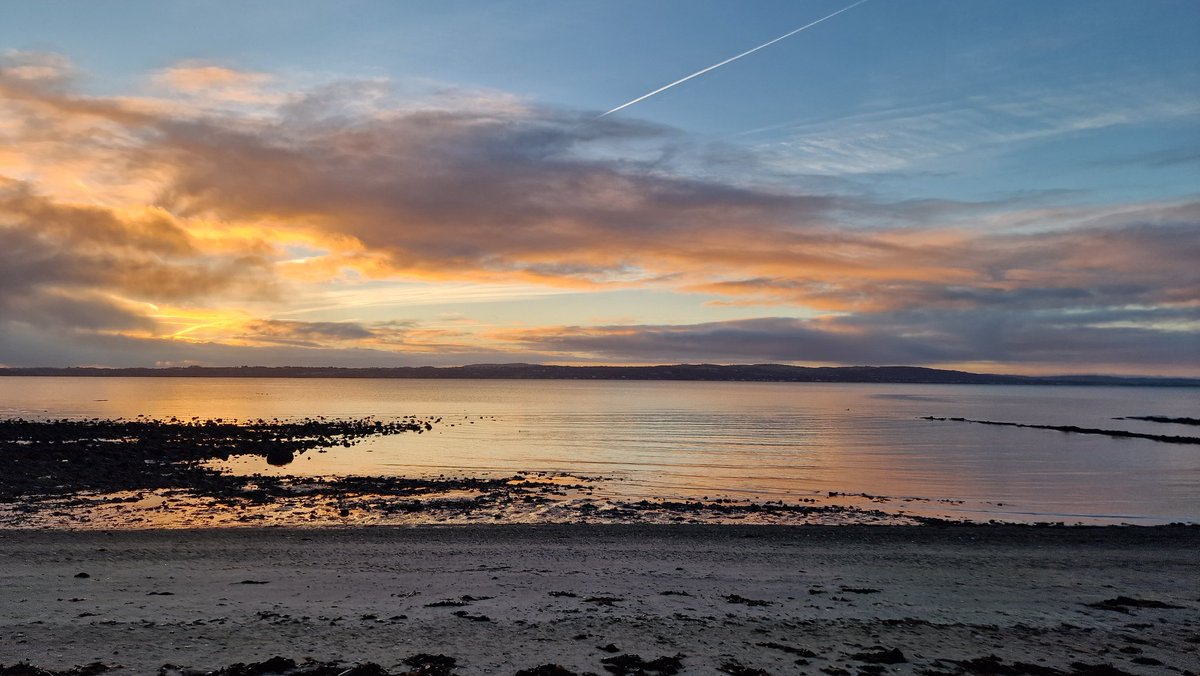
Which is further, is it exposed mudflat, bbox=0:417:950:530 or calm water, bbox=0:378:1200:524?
calm water, bbox=0:378:1200:524

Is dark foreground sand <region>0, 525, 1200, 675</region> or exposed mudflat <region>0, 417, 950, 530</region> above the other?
dark foreground sand <region>0, 525, 1200, 675</region>

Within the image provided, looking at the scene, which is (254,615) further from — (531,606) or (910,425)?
(910,425)

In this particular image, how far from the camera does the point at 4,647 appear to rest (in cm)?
995

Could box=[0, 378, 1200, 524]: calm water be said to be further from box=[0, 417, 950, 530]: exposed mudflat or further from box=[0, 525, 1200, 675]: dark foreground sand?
box=[0, 525, 1200, 675]: dark foreground sand

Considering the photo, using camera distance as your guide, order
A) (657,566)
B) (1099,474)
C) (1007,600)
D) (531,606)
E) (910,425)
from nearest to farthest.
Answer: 1. (531,606)
2. (1007,600)
3. (657,566)
4. (1099,474)
5. (910,425)

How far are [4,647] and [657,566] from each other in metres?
11.2

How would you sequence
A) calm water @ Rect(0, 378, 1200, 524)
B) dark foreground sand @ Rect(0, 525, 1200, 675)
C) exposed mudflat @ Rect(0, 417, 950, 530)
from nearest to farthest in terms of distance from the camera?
dark foreground sand @ Rect(0, 525, 1200, 675) → exposed mudflat @ Rect(0, 417, 950, 530) → calm water @ Rect(0, 378, 1200, 524)

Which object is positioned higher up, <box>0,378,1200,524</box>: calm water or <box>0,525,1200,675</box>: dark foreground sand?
<box>0,525,1200,675</box>: dark foreground sand

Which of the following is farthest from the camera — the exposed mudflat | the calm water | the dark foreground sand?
the calm water

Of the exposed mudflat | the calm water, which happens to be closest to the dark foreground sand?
the exposed mudflat

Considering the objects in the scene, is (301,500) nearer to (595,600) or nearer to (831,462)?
(595,600)

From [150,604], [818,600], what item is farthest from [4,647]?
[818,600]

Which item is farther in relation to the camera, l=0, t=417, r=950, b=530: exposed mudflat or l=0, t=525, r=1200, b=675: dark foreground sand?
l=0, t=417, r=950, b=530: exposed mudflat

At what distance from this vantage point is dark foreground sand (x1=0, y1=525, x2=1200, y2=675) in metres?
10.4
